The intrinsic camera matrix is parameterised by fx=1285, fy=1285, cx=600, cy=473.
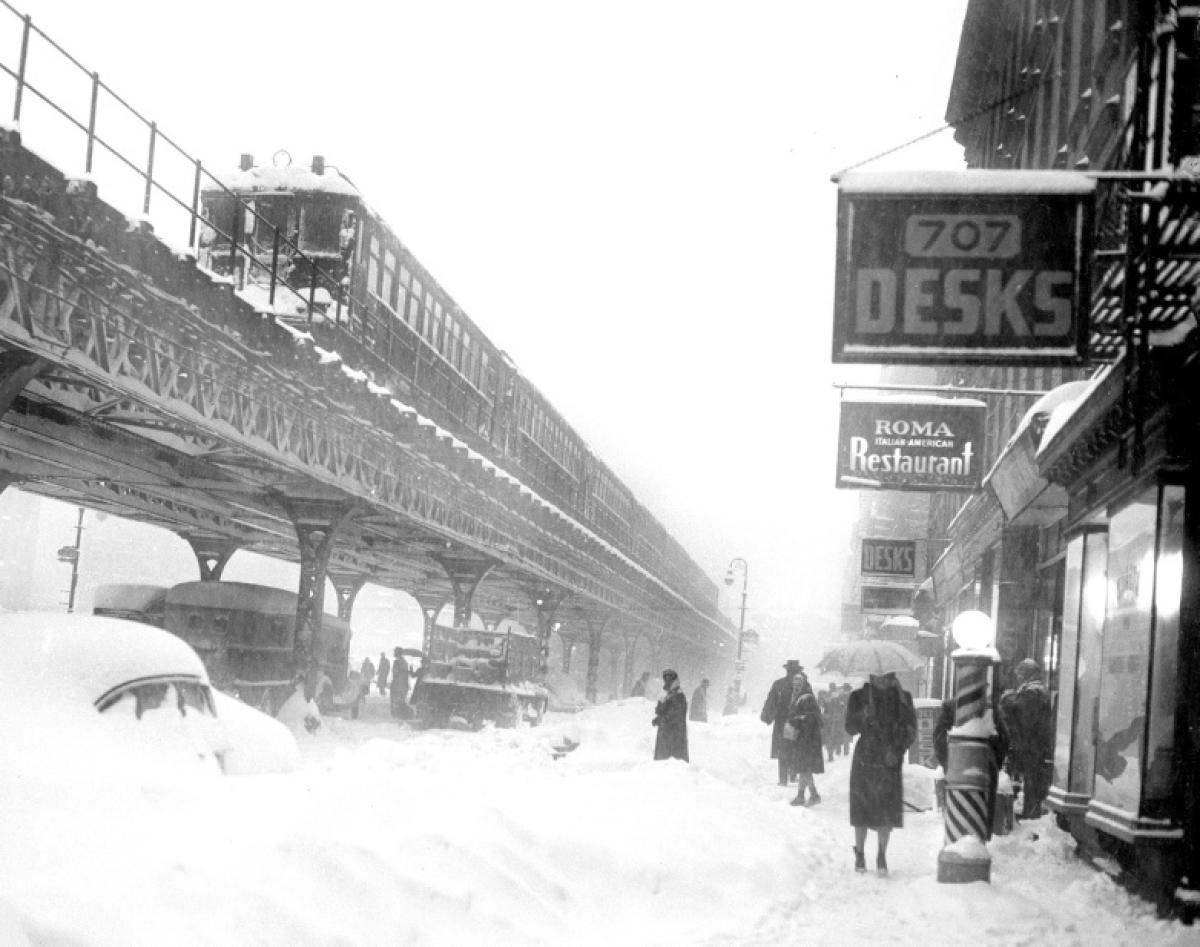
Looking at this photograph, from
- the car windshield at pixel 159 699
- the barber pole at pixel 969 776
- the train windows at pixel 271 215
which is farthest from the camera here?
the train windows at pixel 271 215

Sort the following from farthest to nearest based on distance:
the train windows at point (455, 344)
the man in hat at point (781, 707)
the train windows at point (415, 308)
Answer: the train windows at point (455, 344)
the train windows at point (415, 308)
the man in hat at point (781, 707)

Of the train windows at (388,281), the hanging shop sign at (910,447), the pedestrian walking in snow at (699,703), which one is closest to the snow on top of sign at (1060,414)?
the hanging shop sign at (910,447)

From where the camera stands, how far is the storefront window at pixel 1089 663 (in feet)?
36.0

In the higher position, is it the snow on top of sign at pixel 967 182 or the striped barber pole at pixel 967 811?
the snow on top of sign at pixel 967 182

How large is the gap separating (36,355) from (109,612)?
2118 cm

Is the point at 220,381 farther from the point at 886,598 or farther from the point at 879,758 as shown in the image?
the point at 886,598

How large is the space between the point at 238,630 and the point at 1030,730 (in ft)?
68.7

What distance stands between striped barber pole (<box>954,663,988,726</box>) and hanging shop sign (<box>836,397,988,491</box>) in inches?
325

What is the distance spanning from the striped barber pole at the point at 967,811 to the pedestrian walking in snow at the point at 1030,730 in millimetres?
3359

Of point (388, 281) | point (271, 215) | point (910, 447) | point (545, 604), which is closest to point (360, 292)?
point (388, 281)

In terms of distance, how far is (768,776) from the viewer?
70.4ft

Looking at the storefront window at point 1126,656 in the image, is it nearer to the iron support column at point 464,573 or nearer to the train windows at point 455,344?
the train windows at point 455,344

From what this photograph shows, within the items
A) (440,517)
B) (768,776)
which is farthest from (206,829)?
(440,517)

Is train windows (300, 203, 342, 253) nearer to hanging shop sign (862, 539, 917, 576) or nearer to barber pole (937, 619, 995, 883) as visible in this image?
hanging shop sign (862, 539, 917, 576)
